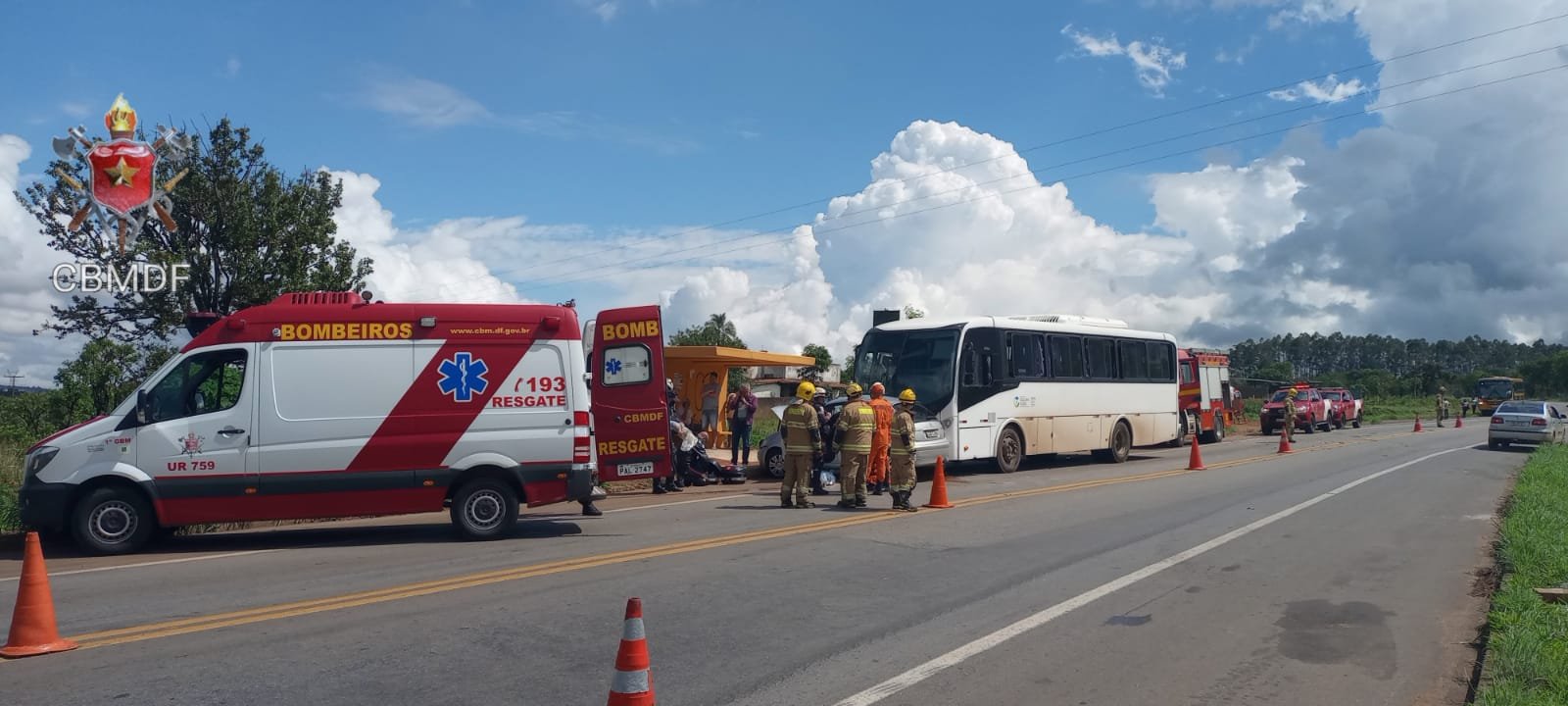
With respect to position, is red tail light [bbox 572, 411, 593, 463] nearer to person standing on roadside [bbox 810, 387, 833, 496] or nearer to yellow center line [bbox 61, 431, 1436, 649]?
yellow center line [bbox 61, 431, 1436, 649]

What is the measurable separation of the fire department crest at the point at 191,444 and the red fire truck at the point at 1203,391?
25761 millimetres

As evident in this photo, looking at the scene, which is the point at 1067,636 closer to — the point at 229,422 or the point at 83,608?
the point at 83,608

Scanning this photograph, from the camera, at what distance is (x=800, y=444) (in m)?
13.7

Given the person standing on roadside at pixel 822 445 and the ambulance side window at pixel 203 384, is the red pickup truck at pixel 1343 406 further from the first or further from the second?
the ambulance side window at pixel 203 384

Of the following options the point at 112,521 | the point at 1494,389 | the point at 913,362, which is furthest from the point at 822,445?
the point at 1494,389

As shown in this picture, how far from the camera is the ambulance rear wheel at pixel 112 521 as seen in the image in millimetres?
10375

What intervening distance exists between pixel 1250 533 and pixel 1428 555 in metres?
1.75

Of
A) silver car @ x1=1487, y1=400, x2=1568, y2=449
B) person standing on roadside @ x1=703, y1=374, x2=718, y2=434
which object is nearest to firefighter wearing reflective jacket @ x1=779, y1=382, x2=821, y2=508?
person standing on roadside @ x1=703, y1=374, x2=718, y2=434

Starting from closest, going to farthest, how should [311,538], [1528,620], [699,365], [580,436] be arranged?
1. [1528,620]
2. [580,436]
3. [311,538]
4. [699,365]

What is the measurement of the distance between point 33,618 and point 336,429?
454 centimetres

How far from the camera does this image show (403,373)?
1105 cm

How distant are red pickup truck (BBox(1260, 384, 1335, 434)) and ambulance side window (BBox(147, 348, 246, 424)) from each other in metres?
37.0

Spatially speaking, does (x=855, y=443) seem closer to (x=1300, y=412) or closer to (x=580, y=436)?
(x=580, y=436)

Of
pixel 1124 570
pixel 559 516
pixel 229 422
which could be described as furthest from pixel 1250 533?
pixel 229 422
